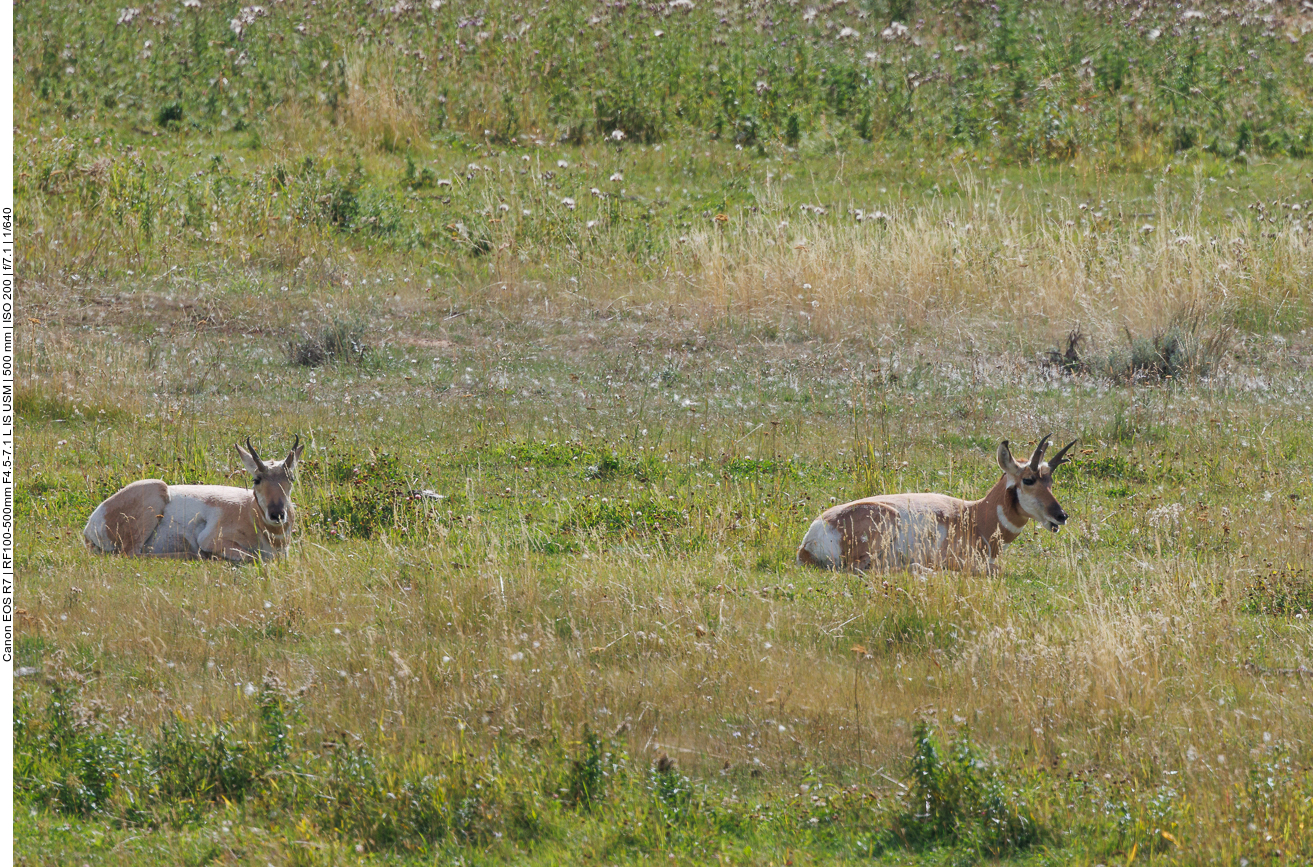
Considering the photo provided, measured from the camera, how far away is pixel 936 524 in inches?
388

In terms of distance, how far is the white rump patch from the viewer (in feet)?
33.1

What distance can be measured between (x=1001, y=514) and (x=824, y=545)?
1.30 metres

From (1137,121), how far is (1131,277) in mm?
9579

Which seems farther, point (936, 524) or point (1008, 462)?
point (1008, 462)

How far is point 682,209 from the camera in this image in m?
24.4

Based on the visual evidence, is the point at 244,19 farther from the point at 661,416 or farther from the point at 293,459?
the point at 293,459

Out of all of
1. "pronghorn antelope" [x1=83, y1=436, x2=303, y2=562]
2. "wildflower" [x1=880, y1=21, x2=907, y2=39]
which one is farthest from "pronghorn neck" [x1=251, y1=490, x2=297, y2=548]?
"wildflower" [x1=880, y1=21, x2=907, y2=39]

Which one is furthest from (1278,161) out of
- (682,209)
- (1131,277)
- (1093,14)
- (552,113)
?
(552,113)

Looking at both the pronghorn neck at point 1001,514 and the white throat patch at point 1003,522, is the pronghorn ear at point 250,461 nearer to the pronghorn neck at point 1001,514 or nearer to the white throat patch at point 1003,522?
the pronghorn neck at point 1001,514

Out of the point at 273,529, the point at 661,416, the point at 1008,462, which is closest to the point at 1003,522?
the point at 1008,462

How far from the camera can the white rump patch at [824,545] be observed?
10.1 m

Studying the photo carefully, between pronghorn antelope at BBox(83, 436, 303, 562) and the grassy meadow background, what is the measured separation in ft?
0.96

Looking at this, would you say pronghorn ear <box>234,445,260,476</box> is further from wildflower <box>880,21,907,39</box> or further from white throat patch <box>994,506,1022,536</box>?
wildflower <box>880,21,907,39</box>

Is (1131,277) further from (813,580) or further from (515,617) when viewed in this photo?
(515,617)
